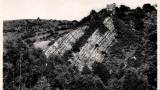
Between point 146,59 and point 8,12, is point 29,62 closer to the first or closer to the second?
point 8,12

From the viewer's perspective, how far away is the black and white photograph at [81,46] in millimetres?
6578

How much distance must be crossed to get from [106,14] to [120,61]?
32.1 inches

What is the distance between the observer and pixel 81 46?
6.82m

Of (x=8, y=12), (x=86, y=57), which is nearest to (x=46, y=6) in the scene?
(x=8, y=12)

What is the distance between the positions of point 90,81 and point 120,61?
0.59 meters

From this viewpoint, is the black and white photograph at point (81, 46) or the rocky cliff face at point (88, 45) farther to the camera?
the rocky cliff face at point (88, 45)

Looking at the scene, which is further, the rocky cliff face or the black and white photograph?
the rocky cliff face

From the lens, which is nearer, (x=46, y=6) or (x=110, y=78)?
(x=110, y=78)

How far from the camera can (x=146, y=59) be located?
655 cm

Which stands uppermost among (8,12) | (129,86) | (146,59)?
(8,12)

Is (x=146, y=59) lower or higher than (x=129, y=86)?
higher

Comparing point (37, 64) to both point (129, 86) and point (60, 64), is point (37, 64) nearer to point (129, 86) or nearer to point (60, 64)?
point (60, 64)

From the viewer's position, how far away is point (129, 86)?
21.5 feet

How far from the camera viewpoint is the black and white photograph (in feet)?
21.6
